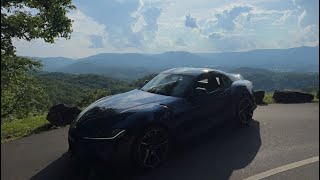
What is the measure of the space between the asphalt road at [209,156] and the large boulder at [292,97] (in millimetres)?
4868

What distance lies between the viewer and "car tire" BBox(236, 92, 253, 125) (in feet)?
27.8

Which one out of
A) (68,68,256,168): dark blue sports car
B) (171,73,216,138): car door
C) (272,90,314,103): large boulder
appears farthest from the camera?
(272,90,314,103): large boulder

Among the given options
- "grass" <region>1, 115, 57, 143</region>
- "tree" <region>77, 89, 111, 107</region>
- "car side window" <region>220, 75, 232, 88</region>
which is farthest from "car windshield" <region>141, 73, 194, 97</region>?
"tree" <region>77, 89, 111, 107</region>

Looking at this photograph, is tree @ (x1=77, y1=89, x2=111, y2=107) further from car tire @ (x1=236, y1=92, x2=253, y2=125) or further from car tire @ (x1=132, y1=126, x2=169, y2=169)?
car tire @ (x1=132, y1=126, x2=169, y2=169)

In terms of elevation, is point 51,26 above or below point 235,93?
above

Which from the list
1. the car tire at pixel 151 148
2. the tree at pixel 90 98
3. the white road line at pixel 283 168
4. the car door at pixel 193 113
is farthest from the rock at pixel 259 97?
the tree at pixel 90 98

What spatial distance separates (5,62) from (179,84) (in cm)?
515

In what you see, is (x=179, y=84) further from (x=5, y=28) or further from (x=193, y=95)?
(x=5, y=28)

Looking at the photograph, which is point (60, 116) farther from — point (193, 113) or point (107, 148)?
point (107, 148)

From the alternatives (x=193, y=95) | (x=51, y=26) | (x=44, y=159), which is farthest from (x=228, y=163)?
(x=51, y=26)

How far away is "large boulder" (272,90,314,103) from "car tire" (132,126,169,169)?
9044mm

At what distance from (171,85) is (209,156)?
1.62 meters

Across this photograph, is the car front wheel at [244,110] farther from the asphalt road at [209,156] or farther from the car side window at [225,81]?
the car side window at [225,81]

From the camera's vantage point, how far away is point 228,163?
249 inches
